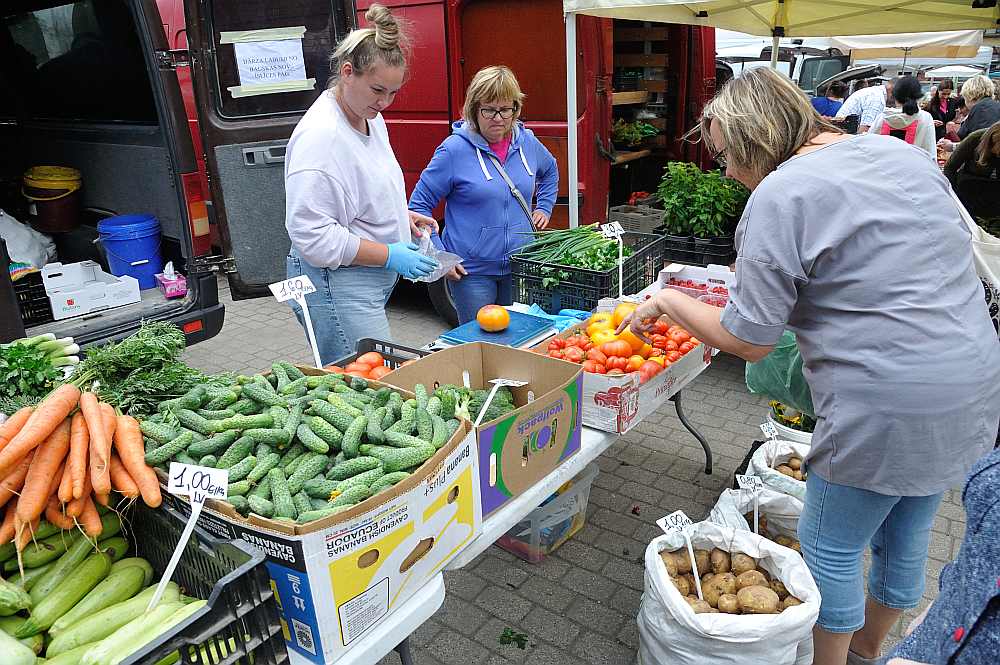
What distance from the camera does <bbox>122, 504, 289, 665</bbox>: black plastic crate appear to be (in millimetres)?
1245

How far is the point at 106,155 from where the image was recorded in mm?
5105

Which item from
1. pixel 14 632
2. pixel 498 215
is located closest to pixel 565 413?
pixel 14 632

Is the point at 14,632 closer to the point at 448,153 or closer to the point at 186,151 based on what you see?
the point at 448,153

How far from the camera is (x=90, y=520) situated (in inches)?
63.7

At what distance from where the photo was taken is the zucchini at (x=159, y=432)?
5.66ft

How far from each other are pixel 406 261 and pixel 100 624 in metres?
1.68

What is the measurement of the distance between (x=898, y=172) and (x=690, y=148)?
4947 millimetres

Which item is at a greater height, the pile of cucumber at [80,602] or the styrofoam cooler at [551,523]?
the pile of cucumber at [80,602]

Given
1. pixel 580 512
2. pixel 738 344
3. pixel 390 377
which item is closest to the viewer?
pixel 738 344

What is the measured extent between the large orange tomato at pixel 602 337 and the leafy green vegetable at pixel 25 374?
1870mm

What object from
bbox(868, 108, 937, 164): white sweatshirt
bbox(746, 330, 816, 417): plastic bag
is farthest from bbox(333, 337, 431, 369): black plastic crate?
bbox(868, 108, 937, 164): white sweatshirt

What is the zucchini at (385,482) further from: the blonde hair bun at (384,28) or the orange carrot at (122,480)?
the blonde hair bun at (384,28)

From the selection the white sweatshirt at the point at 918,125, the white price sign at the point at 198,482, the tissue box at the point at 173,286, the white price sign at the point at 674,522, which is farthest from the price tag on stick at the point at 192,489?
the white sweatshirt at the point at 918,125

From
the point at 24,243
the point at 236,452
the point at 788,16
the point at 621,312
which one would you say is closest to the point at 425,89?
the point at 788,16
